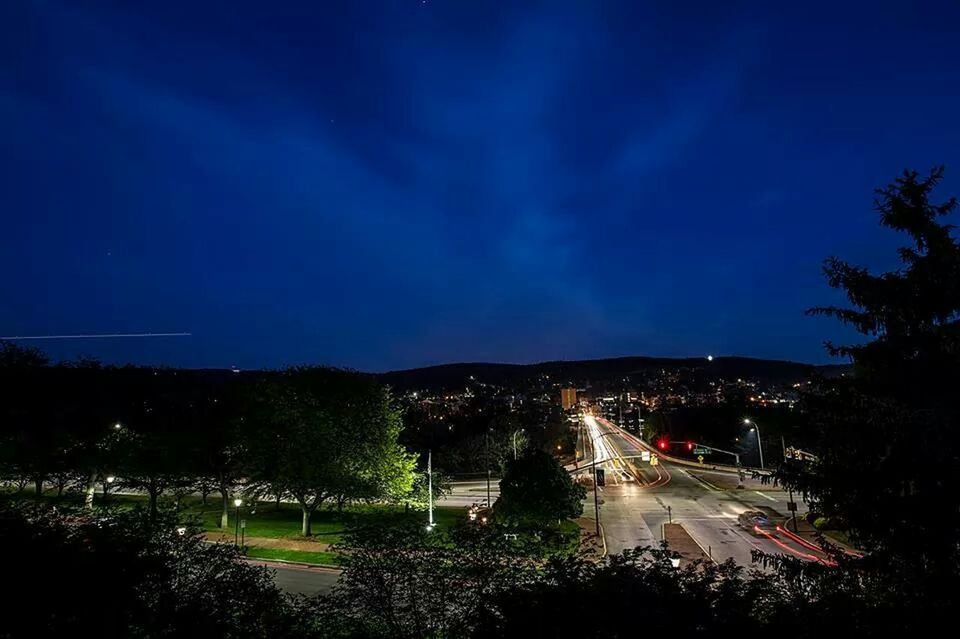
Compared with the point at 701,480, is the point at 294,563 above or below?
above

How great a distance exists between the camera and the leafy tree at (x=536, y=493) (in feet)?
104

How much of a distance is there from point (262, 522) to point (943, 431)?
42191 mm

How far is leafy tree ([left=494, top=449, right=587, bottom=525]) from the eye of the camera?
3181cm

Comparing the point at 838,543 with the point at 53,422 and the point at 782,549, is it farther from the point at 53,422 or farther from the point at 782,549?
the point at 53,422

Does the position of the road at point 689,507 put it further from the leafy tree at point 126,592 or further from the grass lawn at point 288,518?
the leafy tree at point 126,592

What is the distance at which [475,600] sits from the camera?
1199cm

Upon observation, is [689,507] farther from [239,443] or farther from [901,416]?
[901,416]

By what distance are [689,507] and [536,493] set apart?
2243 centimetres

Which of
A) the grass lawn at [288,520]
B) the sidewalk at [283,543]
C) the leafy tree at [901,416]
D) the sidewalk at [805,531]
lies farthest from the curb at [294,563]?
the sidewalk at [805,531]

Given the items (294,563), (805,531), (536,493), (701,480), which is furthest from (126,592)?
(701,480)

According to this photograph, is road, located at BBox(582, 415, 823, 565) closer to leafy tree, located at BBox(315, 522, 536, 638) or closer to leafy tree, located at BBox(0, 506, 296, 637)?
leafy tree, located at BBox(315, 522, 536, 638)

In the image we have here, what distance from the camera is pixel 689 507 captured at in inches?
1859

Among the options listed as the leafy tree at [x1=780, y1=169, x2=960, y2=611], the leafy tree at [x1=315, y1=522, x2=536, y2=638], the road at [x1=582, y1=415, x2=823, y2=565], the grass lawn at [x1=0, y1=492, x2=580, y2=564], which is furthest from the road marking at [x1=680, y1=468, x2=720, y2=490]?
the leafy tree at [x1=315, y1=522, x2=536, y2=638]

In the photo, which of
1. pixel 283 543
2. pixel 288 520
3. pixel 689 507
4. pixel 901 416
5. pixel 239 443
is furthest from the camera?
pixel 689 507
